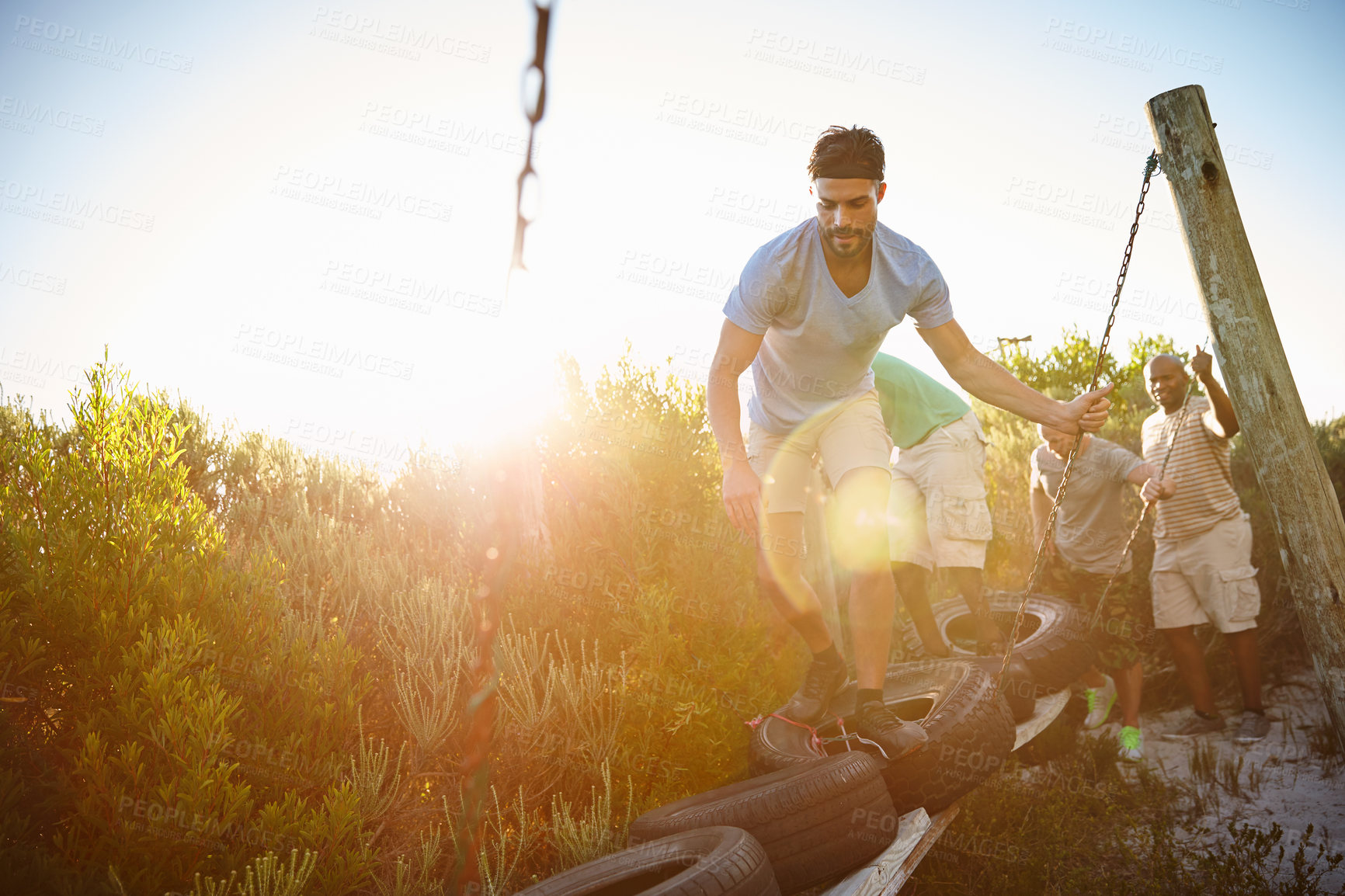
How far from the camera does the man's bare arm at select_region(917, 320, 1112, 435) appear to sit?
325 cm

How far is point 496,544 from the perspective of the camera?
4.87 feet

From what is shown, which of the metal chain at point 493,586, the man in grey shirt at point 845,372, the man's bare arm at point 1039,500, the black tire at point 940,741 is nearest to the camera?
the metal chain at point 493,586

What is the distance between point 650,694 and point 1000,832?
2257 millimetres

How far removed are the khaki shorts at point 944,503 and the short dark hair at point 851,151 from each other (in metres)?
3.02

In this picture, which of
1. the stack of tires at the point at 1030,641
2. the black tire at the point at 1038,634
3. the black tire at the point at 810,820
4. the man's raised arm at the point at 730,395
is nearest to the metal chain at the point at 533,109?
the man's raised arm at the point at 730,395

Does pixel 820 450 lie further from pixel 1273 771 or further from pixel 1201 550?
pixel 1273 771

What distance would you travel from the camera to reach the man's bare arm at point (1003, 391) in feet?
10.7

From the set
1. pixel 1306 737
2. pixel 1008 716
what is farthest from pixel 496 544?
pixel 1306 737

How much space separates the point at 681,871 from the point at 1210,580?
483 cm

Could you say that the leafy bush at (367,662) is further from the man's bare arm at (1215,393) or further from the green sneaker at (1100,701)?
the man's bare arm at (1215,393)

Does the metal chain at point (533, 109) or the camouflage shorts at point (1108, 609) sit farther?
the camouflage shorts at point (1108, 609)

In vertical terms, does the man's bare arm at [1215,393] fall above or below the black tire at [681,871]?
above

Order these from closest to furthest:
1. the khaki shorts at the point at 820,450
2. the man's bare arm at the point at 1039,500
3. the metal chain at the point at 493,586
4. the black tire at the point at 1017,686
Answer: the metal chain at the point at 493,586 → the khaki shorts at the point at 820,450 → the black tire at the point at 1017,686 → the man's bare arm at the point at 1039,500

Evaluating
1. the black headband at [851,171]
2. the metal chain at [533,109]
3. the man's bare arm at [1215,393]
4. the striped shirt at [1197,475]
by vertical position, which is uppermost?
the black headband at [851,171]
